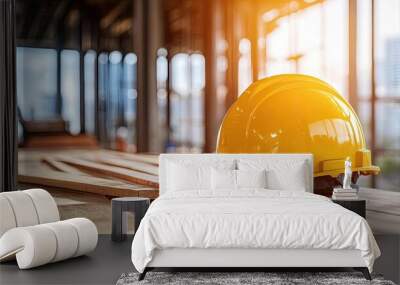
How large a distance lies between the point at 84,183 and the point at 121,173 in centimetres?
34

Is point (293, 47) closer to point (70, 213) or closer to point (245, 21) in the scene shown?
point (245, 21)

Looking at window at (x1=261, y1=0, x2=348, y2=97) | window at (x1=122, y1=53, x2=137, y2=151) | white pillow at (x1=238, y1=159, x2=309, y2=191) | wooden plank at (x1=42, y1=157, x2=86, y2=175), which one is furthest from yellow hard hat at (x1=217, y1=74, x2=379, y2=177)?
window at (x1=122, y1=53, x2=137, y2=151)

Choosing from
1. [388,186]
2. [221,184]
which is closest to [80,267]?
[221,184]

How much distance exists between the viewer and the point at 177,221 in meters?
3.34

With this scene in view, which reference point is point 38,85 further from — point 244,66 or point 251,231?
point 251,231

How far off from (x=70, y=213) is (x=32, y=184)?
56 centimetres

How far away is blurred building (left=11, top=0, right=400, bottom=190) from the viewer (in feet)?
20.6

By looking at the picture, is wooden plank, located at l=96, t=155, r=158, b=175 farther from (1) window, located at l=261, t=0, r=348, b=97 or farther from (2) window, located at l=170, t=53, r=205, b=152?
(2) window, located at l=170, t=53, r=205, b=152

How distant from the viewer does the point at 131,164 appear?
6.07m

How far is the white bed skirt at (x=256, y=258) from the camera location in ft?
11.1

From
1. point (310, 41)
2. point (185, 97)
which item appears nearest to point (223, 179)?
point (310, 41)

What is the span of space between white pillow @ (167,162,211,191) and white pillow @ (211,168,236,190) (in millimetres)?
51

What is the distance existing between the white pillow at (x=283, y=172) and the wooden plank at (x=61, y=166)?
2.16 meters

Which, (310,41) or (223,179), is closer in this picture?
(223,179)
